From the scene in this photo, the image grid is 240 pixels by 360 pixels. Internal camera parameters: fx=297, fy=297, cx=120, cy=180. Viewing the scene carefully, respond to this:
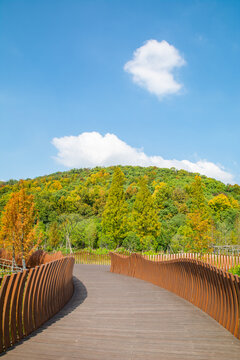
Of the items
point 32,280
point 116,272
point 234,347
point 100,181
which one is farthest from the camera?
point 100,181

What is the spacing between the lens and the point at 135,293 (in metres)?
10.4

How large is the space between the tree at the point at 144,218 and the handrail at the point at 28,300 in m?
36.1

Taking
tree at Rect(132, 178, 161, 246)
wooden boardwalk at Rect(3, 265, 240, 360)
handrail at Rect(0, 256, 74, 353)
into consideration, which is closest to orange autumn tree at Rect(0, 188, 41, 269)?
wooden boardwalk at Rect(3, 265, 240, 360)

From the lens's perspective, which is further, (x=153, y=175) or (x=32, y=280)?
(x=153, y=175)

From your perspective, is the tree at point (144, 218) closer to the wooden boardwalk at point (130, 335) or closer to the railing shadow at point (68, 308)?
the railing shadow at point (68, 308)

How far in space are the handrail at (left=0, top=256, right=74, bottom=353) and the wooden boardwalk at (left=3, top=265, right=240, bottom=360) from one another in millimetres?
180

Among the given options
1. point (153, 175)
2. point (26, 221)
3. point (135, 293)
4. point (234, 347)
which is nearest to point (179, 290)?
point (135, 293)

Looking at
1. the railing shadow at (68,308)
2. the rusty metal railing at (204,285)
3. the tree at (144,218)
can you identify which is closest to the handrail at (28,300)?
the railing shadow at (68,308)

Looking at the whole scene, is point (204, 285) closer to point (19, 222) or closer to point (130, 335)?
point (130, 335)

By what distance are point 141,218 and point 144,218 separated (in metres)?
0.47

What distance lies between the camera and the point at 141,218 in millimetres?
44281

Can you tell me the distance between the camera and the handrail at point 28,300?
178 inches

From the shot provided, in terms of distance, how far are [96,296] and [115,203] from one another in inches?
1372

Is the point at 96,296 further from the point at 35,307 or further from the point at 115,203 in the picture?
the point at 115,203
